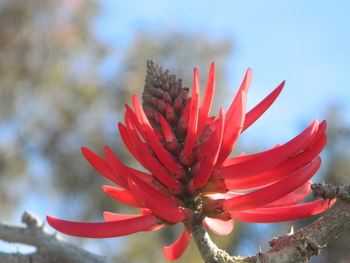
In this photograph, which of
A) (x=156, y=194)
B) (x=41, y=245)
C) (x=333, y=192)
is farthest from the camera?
(x=41, y=245)

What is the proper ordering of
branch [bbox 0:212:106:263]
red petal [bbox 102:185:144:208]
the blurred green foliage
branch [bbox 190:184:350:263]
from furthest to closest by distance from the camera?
the blurred green foliage < branch [bbox 0:212:106:263] < red petal [bbox 102:185:144:208] < branch [bbox 190:184:350:263]

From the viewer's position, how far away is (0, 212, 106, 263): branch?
1.64m

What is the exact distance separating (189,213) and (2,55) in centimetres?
980

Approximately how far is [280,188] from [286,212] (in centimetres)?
9

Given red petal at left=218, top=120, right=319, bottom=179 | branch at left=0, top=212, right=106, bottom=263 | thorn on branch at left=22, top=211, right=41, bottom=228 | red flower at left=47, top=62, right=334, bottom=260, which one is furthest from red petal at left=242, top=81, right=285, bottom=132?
thorn on branch at left=22, top=211, right=41, bottom=228

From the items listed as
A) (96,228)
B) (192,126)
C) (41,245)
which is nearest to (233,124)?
(192,126)

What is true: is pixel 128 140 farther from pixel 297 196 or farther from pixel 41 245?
pixel 41 245

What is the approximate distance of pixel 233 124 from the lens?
1223 millimetres

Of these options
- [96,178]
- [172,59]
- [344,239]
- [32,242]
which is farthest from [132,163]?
[32,242]

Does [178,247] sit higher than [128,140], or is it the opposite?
[128,140]

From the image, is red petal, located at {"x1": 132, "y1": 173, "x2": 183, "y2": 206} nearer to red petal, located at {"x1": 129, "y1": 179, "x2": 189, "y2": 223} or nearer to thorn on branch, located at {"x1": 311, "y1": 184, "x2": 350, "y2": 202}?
red petal, located at {"x1": 129, "y1": 179, "x2": 189, "y2": 223}

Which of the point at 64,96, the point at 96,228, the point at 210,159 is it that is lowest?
the point at 64,96

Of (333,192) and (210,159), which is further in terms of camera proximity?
(210,159)

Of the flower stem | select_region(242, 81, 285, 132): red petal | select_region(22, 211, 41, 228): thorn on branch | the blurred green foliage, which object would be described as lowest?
the blurred green foliage
